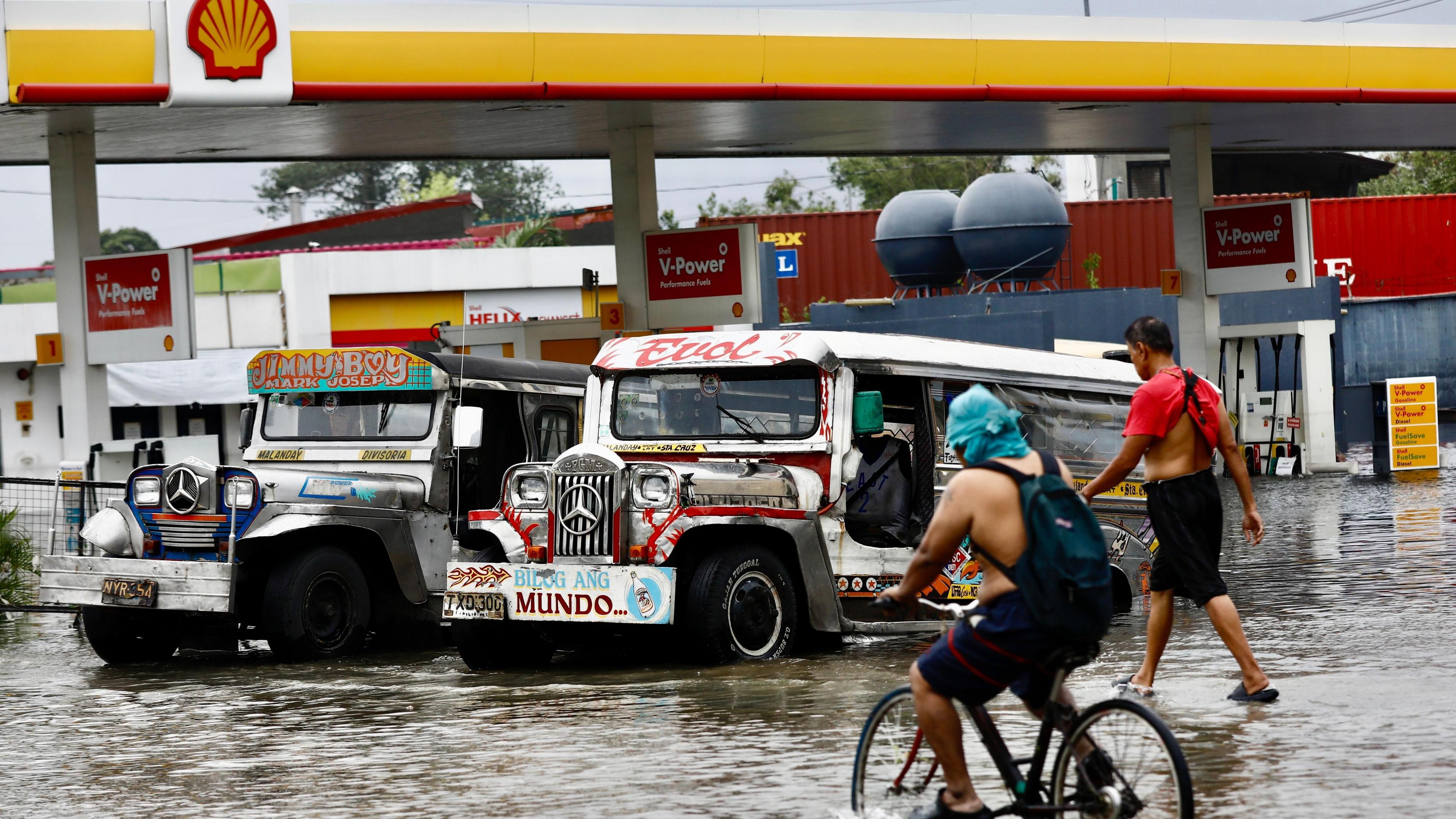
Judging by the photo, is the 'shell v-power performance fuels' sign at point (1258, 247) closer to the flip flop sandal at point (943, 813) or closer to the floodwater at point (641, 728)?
the floodwater at point (641, 728)

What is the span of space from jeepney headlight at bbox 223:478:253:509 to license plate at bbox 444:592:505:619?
1.85 m

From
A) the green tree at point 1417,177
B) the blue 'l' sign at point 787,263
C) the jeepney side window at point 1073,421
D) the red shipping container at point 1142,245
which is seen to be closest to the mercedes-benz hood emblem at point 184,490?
the jeepney side window at point 1073,421

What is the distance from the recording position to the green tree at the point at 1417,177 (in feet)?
176

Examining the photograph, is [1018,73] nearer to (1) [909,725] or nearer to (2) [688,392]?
(2) [688,392]

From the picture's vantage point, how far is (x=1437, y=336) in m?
37.8

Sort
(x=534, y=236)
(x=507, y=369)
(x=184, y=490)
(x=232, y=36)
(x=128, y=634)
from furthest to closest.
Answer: (x=534, y=236), (x=232, y=36), (x=507, y=369), (x=128, y=634), (x=184, y=490)

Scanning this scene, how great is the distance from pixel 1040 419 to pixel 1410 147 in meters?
17.4

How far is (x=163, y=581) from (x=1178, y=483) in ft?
21.3

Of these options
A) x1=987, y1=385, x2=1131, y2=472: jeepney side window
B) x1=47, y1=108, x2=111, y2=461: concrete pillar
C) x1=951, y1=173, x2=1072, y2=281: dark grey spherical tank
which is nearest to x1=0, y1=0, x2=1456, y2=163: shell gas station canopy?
x1=47, y1=108, x2=111, y2=461: concrete pillar

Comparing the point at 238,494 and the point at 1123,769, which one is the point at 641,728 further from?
the point at 238,494

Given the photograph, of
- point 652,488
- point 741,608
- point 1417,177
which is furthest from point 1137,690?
point 1417,177

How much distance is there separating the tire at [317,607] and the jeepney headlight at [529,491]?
1.79m

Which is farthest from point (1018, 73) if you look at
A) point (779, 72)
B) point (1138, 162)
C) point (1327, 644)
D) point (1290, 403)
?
point (1138, 162)

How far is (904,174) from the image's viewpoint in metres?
71.2
